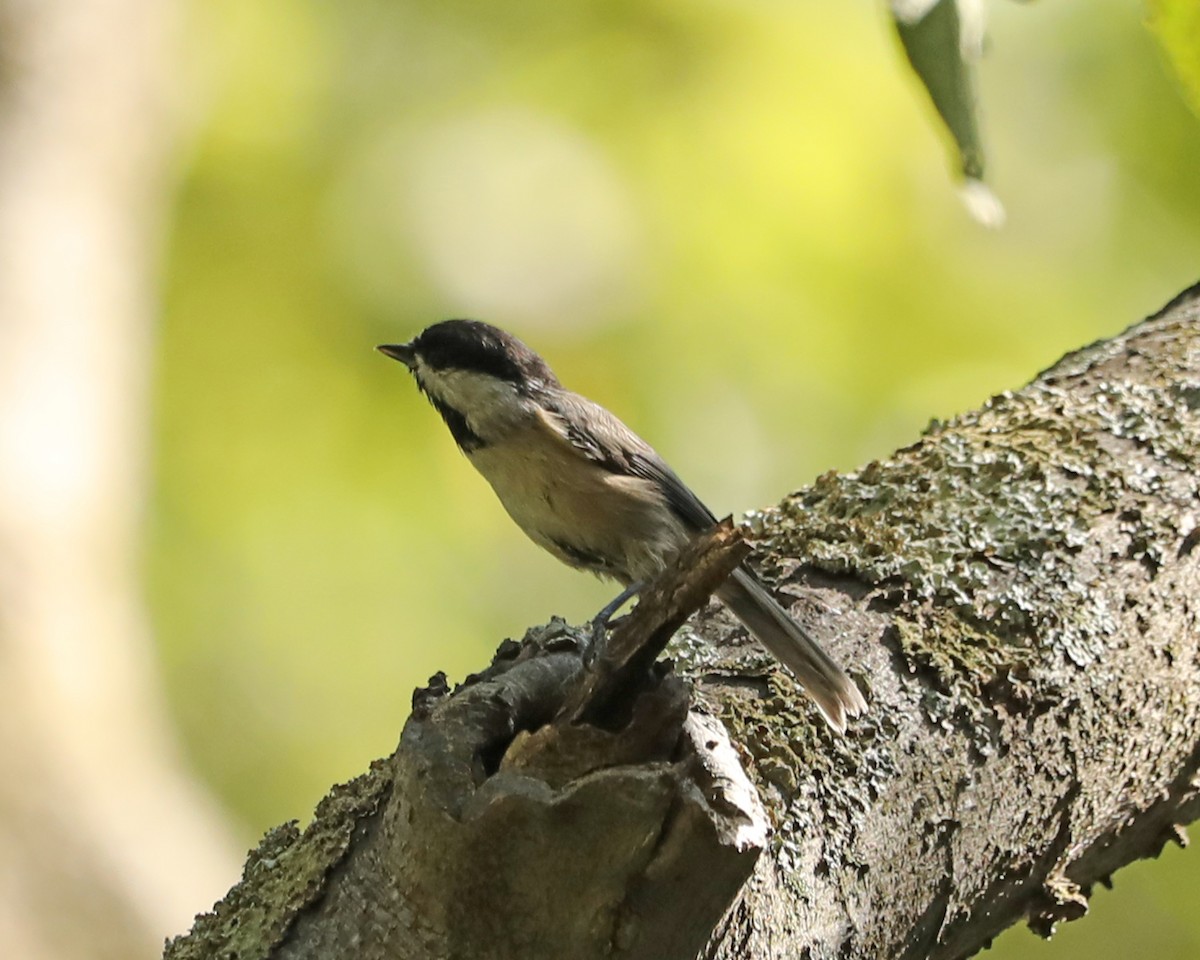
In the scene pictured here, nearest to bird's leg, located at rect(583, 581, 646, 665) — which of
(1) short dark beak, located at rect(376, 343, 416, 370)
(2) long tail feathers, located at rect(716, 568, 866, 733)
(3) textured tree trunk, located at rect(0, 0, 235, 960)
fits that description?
(2) long tail feathers, located at rect(716, 568, 866, 733)

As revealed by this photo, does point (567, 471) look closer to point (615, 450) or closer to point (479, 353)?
point (615, 450)

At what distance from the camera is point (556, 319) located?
8.49 metres

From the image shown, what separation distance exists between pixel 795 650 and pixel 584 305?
20.5ft

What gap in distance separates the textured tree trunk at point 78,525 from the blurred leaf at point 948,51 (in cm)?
435

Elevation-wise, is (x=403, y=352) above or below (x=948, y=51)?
above

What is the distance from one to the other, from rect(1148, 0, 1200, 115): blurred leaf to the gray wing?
2202 mm

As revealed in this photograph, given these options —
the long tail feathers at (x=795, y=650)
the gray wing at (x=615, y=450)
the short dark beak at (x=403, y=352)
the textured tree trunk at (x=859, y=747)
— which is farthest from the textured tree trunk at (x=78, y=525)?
the long tail feathers at (x=795, y=650)

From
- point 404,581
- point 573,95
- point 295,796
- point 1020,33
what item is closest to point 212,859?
point 295,796

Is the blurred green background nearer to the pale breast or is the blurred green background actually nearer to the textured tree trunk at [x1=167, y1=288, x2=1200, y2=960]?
the pale breast

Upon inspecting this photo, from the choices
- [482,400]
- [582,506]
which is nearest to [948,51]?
[582,506]

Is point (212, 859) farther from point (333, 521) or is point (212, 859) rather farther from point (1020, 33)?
point (1020, 33)

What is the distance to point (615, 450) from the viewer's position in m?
4.02

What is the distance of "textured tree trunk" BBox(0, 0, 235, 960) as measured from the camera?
16.5 ft

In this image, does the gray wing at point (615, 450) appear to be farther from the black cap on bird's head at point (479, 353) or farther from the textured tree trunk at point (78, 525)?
the textured tree trunk at point (78, 525)
